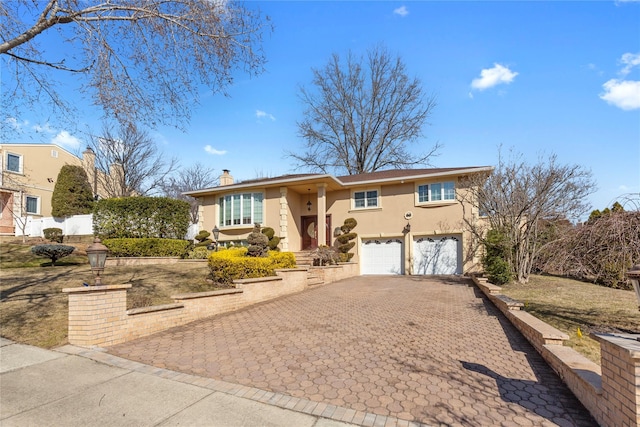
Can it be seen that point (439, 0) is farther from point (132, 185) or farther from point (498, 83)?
point (132, 185)

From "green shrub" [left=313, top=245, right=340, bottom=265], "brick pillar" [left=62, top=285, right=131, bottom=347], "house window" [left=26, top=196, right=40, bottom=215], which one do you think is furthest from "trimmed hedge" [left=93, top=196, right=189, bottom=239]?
"house window" [left=26, top=196, right=40, bottom=215]

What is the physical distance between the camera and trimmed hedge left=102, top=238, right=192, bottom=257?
1367 centimetres

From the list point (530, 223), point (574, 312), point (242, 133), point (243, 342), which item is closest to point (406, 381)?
point (243, 342)

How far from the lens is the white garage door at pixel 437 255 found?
580 inches

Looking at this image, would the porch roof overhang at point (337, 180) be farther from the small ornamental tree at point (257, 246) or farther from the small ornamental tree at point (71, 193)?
the small ornamental tree at point (71, 193)

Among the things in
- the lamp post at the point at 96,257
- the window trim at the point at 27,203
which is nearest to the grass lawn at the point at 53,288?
the lamp post at the point at 96,257

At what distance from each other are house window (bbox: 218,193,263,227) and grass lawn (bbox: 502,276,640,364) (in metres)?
11.9

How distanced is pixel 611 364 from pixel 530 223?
9.32 m

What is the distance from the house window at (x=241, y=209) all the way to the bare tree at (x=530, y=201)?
10926mm

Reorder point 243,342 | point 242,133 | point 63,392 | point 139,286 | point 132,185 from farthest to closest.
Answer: point 132,185
point 242,133
point 139,286
point 243,342
point 63,392

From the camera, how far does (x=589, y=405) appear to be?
3.05 meters

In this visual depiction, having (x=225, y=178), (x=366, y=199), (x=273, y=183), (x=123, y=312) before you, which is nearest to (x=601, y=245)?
(x=123, y=312)

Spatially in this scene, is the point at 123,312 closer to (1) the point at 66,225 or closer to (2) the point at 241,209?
(2) the point at 241,209

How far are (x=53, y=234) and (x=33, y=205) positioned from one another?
639 cm
